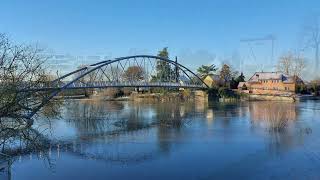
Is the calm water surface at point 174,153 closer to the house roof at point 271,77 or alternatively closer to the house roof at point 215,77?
the house roof at point 271,77

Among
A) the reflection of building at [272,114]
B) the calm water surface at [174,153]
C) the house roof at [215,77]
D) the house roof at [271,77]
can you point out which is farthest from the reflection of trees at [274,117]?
the house roof at [215,77]

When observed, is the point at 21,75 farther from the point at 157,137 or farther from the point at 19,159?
the point at 157,137

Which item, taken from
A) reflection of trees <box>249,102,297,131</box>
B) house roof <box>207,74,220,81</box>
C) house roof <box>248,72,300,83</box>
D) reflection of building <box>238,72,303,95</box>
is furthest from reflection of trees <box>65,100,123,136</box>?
house roof <box>207,74,220,81</box>

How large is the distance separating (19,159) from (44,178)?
3.80m

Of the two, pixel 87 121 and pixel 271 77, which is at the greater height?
pixel 271 77

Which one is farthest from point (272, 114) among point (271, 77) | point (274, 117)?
point (271, 77)

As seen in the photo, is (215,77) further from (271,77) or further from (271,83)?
(271,83)

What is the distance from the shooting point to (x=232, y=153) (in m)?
22.2

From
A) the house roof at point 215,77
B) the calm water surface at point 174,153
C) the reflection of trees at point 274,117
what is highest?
the house roof at point 215,77

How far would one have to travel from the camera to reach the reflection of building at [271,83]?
83188 millimetres

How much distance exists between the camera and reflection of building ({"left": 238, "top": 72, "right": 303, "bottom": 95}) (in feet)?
273

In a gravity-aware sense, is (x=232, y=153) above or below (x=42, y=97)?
below

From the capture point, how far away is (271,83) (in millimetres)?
88688

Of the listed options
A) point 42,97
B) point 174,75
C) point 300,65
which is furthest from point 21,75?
point 174,75
